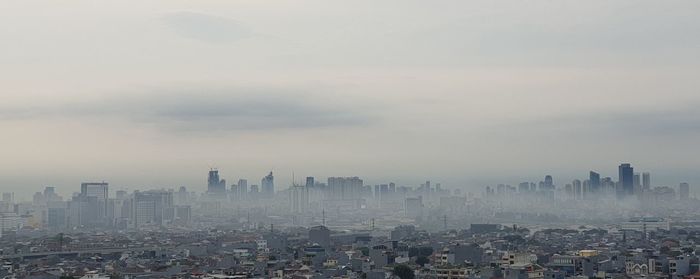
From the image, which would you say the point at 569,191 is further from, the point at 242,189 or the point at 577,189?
the point at 242,189

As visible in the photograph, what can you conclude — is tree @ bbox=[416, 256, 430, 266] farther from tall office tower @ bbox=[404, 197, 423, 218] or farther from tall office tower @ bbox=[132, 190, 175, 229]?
tall office tower @ bbox=[404, 197, 423, 218]

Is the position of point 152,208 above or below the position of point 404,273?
above

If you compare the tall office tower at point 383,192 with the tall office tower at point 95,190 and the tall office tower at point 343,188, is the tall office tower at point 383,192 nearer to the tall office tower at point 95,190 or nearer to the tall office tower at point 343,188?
the tall office tower at point 343,188

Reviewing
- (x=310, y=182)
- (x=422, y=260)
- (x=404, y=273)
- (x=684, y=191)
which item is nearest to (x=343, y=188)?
(x=310, y=182)

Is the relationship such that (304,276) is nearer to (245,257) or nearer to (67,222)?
(245,257)

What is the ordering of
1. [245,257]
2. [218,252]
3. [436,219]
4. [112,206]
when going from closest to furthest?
[245,257] < [218,252] < [436,219] < [112,206]

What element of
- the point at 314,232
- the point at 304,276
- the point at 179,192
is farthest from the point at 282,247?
the point at 179,192

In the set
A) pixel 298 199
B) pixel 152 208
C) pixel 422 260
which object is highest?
pixel 298 199
